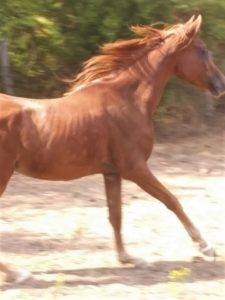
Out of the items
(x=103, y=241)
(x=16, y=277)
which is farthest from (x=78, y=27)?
(x=16, y=277)

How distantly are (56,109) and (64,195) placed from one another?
2.76 meters

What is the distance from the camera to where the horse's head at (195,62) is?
5.66m

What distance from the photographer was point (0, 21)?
9.23 metres

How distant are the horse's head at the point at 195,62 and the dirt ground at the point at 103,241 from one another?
1.39m

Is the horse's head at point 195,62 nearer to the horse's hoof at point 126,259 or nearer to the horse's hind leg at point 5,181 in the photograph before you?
the horse's hoof at point 126,259

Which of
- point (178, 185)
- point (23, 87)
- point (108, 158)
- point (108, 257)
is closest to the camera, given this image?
point (108, 158)

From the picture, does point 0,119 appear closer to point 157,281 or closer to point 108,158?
point 108,158

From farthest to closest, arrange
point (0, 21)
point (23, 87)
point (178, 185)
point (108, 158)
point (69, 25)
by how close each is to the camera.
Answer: point (23, 87)
point (69, 25)
point (0, 21)
point (178, 185)
point (108, 158)

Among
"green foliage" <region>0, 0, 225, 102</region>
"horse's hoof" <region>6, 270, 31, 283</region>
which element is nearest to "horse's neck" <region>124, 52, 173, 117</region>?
"horse's hoof" <region>6, 270, 31, 283</region>

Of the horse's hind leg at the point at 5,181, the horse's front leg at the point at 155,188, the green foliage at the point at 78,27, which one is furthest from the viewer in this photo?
the green foliage at the point at 78,27

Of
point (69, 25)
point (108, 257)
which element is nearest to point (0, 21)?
point (69, 25)

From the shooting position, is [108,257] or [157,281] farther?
[108,257]

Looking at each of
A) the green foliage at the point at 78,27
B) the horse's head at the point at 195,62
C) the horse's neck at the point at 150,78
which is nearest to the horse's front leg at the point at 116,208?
the horse's neck at the point at 150,78

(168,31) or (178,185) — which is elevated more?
(168,31)
